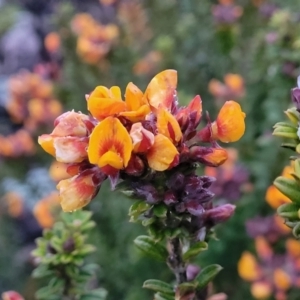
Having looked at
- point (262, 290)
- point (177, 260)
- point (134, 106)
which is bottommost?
point (262, 290)

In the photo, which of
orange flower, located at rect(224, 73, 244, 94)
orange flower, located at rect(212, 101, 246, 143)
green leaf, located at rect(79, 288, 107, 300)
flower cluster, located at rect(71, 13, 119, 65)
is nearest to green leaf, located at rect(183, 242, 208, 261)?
orange flower, located at rect(212, 101, 246, 143)

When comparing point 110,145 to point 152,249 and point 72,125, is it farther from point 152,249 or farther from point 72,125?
point 152,249

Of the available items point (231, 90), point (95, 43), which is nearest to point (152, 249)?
point (231, 90)

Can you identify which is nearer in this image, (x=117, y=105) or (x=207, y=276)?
(x=117, y=105)

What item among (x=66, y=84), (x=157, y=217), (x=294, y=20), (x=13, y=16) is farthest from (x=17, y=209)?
(x=13, y=16)

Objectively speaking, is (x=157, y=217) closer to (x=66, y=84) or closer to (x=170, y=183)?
(x=170, y=183)

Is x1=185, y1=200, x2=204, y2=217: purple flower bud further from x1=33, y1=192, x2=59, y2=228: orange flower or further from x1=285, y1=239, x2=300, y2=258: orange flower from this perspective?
x1=33, y1=192, x2=59, y2=228: orange flower

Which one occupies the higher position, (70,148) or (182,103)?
(70,148)
